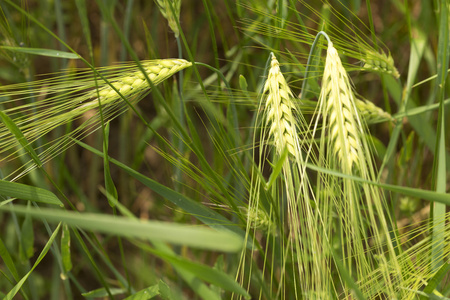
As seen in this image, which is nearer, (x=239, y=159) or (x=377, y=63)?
(x=239, y=159)

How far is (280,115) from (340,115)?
80mm

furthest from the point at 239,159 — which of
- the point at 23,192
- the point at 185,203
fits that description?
the point at 23,192

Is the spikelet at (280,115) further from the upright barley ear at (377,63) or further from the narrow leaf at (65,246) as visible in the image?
the narrow leaf at (65,246)

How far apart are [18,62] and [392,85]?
2.55 feet

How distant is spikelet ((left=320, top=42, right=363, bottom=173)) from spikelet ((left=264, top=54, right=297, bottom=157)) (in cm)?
5

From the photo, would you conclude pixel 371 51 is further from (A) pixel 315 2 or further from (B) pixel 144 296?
(A) pixel 315 2

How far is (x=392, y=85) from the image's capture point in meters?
1.02

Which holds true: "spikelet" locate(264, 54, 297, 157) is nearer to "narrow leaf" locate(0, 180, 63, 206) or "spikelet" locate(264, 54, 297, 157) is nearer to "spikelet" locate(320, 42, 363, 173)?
"spikelet" locate(320, 42, 363, 173)

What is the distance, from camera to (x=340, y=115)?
0.60 metres

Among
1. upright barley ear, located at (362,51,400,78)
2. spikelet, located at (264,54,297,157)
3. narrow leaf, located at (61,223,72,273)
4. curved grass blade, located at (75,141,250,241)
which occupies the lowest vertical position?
narrow leaf, located at (61,223,72,273)

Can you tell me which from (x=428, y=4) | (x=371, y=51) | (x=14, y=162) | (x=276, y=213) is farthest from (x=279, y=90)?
(x=14, y=162)

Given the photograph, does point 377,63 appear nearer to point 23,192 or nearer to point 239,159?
point 239,159

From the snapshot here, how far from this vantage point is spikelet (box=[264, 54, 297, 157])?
62cm

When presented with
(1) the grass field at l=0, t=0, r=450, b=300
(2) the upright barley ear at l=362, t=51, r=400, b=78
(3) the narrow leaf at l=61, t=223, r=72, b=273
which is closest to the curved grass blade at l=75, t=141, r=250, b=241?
(1) the grass field at l=0, t=0, r=450, b=300
